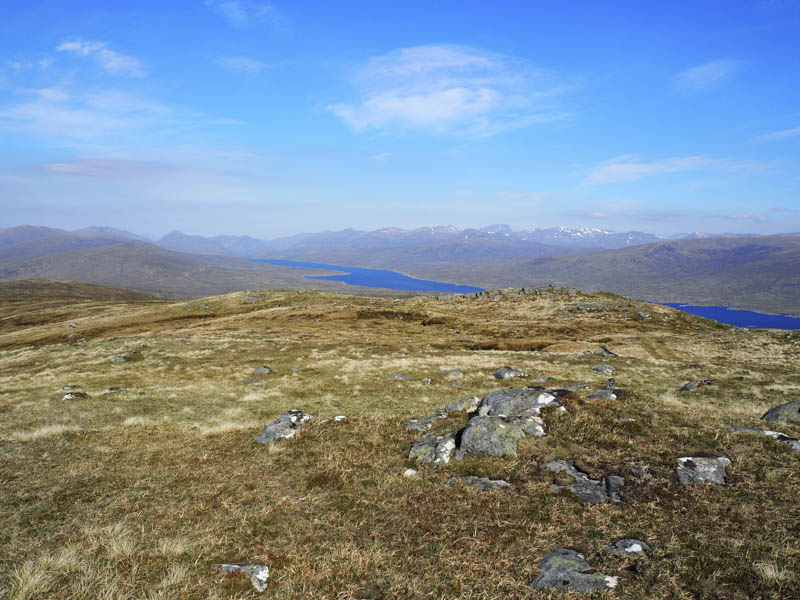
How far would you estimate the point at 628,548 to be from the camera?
8.55 m

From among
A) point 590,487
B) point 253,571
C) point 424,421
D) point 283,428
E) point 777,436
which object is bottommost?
point 283,428

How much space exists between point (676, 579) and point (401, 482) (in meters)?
7.52

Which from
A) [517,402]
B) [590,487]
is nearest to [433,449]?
[517,402]

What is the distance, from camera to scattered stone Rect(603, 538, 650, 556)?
8383 millimetres

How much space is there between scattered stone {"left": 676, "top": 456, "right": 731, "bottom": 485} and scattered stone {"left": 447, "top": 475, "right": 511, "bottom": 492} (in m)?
5.42

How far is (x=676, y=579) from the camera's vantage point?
7457mm

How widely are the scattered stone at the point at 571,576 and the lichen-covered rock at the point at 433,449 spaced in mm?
5615

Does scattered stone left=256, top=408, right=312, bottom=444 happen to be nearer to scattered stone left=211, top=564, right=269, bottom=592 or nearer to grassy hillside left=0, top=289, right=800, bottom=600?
grassy hillside left=0, top=289, right=800, bottom=600

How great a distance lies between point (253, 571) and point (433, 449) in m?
7.75

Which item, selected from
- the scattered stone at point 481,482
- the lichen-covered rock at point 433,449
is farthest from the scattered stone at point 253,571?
the lichen-covered rock at point 433,449

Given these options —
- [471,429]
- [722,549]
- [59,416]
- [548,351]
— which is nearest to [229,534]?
[471,429]

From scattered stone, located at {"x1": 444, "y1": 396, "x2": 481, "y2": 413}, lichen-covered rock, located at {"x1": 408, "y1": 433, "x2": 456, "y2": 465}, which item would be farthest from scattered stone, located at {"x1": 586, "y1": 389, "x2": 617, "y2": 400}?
lichen-covered rock, located at {"x1": 408, "y1": 433, "x2": 456, "y2": 465}

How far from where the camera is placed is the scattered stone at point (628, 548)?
8.38 metres

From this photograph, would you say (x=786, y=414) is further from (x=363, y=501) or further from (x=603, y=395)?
(x=363, y=501)
